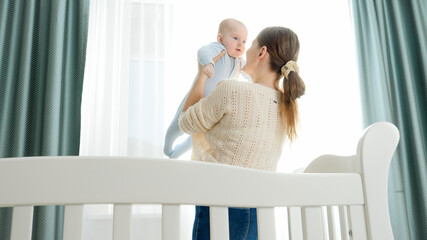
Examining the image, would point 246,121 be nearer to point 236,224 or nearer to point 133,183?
point 236,224

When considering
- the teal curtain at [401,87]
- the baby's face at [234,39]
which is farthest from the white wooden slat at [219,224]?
the teal curtain at [401,87]

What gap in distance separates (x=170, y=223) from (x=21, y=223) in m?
0.19

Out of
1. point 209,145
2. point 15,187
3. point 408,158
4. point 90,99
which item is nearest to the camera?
point 15,187

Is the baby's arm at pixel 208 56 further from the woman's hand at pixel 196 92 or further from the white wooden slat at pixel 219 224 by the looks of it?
the white wooden slat at pixel 219 224

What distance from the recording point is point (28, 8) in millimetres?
1854

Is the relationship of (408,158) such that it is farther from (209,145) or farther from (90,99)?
(90,99)

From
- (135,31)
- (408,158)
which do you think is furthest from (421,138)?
(135,31)

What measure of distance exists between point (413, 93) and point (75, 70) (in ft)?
6.07

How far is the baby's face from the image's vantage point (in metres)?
1.14

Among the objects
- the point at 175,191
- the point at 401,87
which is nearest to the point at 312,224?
the point at 175,191

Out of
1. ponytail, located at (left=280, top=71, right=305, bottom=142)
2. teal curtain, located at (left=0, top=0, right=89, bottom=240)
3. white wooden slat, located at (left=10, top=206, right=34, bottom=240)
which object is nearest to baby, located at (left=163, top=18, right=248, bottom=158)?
ponytail, located at (left=280, top=71, right=305, bottom=142)

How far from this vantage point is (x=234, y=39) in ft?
3.76

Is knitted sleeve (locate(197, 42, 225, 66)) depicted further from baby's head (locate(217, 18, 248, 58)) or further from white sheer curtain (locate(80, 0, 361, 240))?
white sheer curtain (locate(80, 0, 361, 240))

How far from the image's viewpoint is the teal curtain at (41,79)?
5.63 ft
